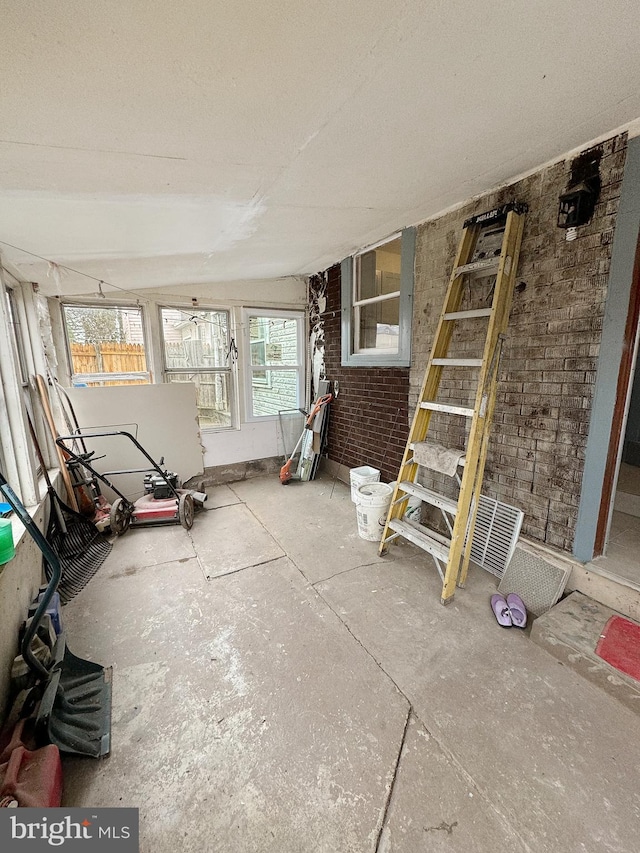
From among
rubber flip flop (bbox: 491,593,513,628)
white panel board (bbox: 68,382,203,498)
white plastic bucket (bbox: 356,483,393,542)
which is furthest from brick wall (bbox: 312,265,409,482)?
white panel board (bbox: 68,382,203,498)

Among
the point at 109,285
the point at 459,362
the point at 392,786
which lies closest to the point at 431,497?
the point at 459,362

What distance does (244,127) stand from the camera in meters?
1.35

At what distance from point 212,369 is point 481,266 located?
10.4ft

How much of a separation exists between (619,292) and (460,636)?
2071 millimetres

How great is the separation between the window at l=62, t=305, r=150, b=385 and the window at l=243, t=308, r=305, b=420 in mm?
1245

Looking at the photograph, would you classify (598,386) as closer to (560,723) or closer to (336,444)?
(560,723)

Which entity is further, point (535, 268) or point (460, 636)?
point (535, 268)

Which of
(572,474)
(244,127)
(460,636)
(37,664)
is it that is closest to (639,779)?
(460,636)

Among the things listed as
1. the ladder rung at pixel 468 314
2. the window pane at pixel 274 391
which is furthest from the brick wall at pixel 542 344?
the window pane at pixel 274 391

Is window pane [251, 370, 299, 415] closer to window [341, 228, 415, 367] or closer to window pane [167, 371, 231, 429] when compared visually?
window pane [167, 371, 231, 429]

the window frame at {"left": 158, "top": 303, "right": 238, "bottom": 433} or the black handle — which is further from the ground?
the window frame at {"left": 158, "top": 303, "right": 238, "bottom": 433}

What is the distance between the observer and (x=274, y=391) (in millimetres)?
4770

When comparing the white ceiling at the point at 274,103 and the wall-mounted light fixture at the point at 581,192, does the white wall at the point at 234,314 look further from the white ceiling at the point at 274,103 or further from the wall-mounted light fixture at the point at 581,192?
the wall-mounted light fixture at the point at 581,192

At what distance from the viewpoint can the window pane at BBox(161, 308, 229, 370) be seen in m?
4.07
